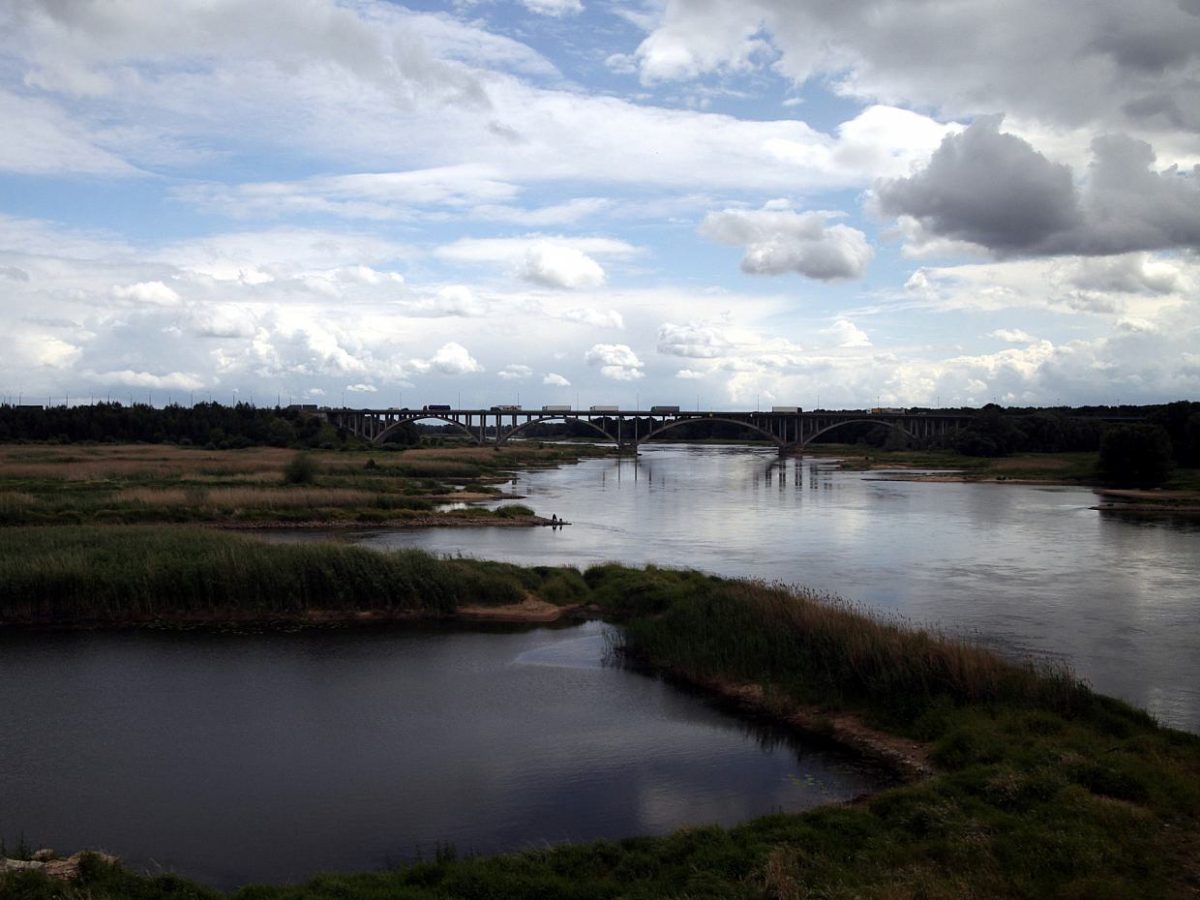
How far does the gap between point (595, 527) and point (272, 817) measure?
36.3m

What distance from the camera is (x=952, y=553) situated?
41.2m

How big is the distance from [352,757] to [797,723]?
325 inches

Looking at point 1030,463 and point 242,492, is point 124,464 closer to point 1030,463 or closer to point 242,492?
point 242,492

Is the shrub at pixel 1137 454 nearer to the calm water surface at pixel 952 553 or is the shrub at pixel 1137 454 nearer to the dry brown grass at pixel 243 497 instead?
the calm water surface at pixel 952 553

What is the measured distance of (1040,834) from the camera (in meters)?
10.5

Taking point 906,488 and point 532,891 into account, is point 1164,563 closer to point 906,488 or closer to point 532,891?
point 532,891

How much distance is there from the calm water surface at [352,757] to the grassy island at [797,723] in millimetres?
1562

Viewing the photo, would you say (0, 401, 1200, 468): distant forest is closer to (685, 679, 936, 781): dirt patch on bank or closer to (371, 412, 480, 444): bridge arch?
(371, 412, 480, 444): bridge arch

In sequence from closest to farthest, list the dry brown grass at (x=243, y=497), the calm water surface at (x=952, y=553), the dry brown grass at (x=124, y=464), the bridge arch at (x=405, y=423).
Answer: the calm water surface at (x=952, y=553), the dry brown grass at (x=243, y=497), the dry brown grass at (x=124, y=464), the bridge arch at (x=405, y=423)

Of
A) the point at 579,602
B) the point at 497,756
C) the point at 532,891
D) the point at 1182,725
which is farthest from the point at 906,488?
the point at 532,891

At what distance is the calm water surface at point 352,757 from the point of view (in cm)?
1293

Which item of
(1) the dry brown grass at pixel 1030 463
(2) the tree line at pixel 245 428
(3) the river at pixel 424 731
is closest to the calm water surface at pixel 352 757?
(3) the river at pixel 424 731

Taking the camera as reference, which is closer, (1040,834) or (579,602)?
(1040,834)

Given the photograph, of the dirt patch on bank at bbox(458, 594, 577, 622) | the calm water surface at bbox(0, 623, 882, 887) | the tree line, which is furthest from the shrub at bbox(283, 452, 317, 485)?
the tree line
